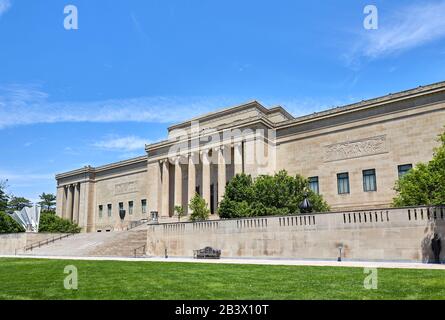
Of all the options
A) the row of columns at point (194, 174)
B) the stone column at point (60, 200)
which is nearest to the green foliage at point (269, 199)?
the row of columns at point (194, 174)

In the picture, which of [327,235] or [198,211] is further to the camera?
[198,211]

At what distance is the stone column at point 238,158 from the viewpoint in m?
41.0

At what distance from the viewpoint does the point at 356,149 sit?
37500 mm

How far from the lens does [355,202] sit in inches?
1449

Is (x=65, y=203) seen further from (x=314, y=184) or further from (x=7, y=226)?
(x=314, y=184)

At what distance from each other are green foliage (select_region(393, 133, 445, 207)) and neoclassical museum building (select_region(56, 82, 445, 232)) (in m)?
8.74

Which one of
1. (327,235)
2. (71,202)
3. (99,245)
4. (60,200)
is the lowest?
(99,245)

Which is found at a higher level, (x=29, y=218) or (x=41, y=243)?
(x=29, y=218)

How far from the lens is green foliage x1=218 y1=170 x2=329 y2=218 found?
29.5m

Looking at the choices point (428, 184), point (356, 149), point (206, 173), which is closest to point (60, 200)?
point (206, 173)

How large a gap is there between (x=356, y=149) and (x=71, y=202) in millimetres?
48616

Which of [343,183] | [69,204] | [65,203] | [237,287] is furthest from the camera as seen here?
[65,203]

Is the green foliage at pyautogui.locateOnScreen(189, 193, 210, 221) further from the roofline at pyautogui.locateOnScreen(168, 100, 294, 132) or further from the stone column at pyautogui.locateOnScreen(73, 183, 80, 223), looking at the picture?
the stone column at pyautogui.locateOnScreen(73, 183, 80, 223)
